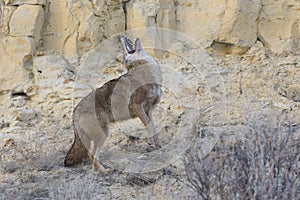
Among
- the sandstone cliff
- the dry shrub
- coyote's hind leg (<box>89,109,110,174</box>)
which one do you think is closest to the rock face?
the sandstone cliff

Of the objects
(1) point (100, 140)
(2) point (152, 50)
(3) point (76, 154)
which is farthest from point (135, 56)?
(2) point (152, 50)

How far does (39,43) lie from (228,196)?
574cm

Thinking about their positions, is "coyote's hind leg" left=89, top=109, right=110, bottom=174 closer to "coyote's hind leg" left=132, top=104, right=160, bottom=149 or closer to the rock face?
"coyote's hind leg" left=132, top=104, right=160, bottom=149

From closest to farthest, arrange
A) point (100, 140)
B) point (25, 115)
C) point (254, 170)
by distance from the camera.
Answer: point (254, 170), point (100, 140), point (25, 115)

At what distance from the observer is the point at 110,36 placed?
28.9ft

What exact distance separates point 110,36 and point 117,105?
2704 mm

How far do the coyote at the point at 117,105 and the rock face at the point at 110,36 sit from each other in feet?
5.61

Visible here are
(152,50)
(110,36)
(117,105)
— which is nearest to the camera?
(117,105)

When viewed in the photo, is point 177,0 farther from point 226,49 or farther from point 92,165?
point 92,165

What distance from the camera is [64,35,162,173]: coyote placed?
6070 millimetres

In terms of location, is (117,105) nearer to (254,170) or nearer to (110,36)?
(110,36)

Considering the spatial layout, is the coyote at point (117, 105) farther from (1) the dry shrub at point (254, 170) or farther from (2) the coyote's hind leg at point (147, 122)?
(1) the dry shrub at point (254, 170)

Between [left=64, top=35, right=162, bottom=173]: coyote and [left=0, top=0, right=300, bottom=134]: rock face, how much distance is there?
171 centimetres

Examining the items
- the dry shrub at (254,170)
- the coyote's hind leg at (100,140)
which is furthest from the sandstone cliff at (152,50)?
the dry shrub at (254,170)
